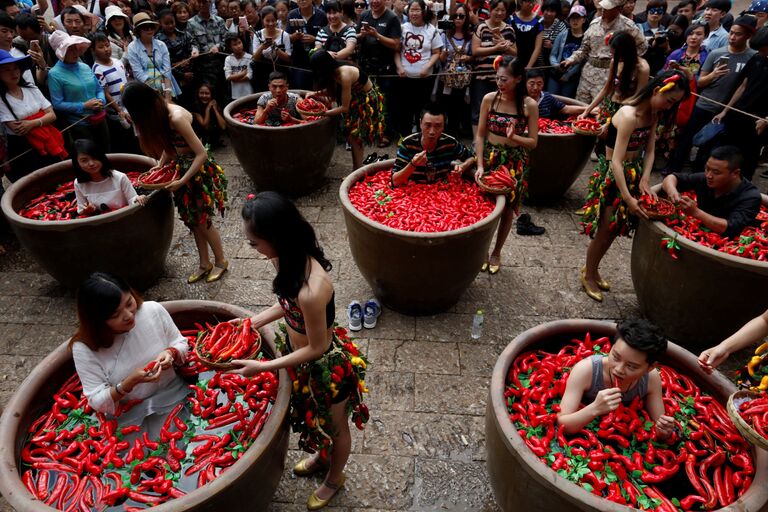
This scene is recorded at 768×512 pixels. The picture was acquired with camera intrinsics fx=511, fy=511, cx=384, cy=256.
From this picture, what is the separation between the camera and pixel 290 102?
21.4ft

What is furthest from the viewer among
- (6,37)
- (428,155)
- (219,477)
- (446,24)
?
(446,24)

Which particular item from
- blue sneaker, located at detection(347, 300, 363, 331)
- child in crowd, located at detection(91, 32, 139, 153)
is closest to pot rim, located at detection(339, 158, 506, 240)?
blue sneaker, located at detection(347, 300, 363, 331)

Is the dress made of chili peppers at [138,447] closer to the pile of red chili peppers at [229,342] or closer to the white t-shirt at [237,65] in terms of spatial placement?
the pile of red chili peppers at [229,342]

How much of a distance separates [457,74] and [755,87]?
12.2 ft

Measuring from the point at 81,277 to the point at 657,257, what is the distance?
5070 mm

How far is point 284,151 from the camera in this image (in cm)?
634

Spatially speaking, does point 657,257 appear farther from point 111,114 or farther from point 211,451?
point 111,114

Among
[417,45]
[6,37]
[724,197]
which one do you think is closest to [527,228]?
[724,197]

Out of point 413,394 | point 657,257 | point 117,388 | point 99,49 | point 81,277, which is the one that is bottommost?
point 413,394

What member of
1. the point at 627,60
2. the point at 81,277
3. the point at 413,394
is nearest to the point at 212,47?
the point at 81,277

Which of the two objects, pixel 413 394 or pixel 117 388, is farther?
pixel 413 394

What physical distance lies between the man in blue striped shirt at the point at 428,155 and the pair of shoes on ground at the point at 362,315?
114cm

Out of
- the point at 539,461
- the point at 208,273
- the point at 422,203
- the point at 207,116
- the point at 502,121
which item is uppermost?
the point at 502,121

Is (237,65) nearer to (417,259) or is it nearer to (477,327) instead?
(417,259)
